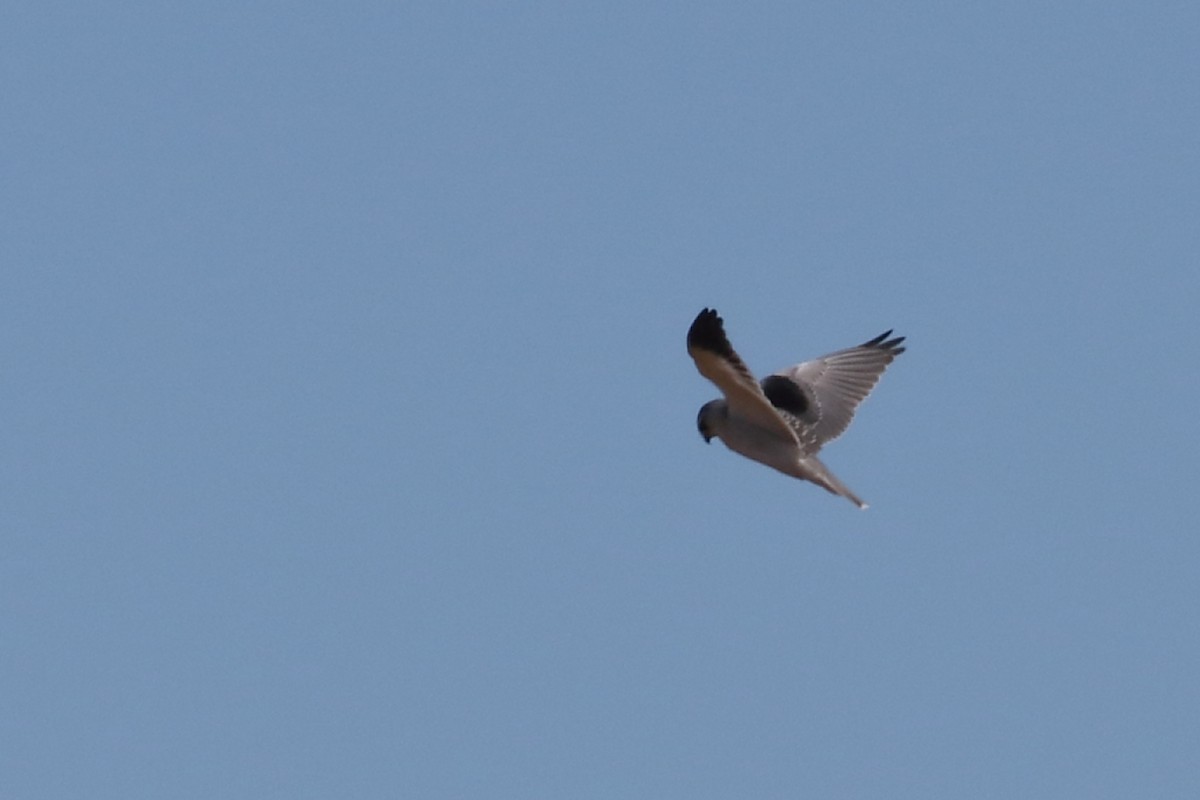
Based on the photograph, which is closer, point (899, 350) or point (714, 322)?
point (714, 322)

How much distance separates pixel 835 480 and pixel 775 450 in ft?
2.05

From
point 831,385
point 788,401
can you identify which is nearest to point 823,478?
point 788,401

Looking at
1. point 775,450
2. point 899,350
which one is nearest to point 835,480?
point 775,450

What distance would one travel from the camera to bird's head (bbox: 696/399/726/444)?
73.5ft

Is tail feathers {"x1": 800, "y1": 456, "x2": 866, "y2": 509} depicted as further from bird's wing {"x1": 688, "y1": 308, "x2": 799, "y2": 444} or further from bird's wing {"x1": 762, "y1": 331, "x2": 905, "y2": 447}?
bird's wing {"x1": 762, "y1": 331, "x2": 905, "y2": 447}

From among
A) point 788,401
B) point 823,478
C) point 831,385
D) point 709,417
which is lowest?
point 823,478

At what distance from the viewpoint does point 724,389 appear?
836 inches

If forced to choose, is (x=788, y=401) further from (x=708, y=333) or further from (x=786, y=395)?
(x=708, y=333)

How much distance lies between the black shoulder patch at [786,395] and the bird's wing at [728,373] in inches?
90.0

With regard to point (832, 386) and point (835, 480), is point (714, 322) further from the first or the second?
point (832, 386)

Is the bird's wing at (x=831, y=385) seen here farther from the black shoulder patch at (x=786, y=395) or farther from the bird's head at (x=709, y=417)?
the bird's head at (x=709, y=417)

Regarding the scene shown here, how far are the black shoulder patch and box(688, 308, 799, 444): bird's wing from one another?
7.50 ft

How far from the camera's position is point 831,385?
25828 millimetres

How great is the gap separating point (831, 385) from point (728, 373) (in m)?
5.38
